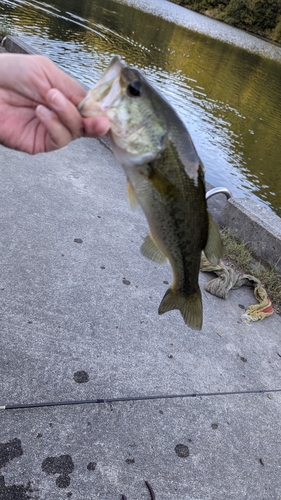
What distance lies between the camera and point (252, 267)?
4930 mm

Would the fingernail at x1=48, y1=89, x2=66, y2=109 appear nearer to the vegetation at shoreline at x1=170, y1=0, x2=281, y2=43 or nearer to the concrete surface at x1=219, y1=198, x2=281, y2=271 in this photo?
the concrete surface at x1=219, y1=198, x2=281, y2=271

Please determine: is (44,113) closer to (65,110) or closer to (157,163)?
(65,110)

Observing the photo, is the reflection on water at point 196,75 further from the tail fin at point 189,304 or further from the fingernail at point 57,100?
the fingernail at point 57,100

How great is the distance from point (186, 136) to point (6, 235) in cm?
275

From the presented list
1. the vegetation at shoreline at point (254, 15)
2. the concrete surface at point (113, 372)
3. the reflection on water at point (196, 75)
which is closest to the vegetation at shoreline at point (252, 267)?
the concrete surface at point (113, 372)

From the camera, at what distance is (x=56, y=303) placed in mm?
3518

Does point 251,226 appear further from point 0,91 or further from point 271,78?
point 271,78

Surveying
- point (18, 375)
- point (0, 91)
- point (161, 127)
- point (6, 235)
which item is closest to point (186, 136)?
point (161, 127)

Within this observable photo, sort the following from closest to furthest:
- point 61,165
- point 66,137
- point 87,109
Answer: point 87,109
point 66,137
point 61,165

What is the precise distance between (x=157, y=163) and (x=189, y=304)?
2.64 ft

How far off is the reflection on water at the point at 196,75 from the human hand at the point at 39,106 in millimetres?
9192

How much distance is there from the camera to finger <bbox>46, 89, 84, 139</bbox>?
1574mm

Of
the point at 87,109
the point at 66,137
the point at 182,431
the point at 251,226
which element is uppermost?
the point at 87,109

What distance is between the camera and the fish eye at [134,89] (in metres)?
1.58
